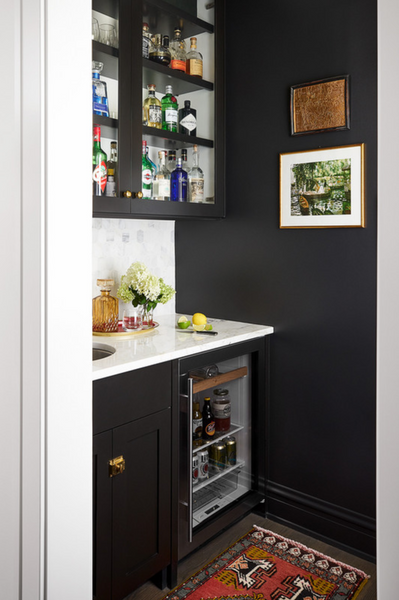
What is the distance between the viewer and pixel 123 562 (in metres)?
1.71

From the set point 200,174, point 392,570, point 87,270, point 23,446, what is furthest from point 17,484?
point 200,174

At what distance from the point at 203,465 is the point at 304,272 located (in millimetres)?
1021

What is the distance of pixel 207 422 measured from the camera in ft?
7.51

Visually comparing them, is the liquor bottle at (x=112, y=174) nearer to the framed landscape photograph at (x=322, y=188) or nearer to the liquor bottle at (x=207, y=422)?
the framed landscape photograph at (x=322, y=188)

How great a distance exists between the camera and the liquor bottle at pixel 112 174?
197 cm

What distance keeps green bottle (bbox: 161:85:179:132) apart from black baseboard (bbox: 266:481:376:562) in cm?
185

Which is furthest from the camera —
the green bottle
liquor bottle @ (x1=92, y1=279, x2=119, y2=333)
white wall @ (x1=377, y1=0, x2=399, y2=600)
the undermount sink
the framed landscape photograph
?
the green bottle

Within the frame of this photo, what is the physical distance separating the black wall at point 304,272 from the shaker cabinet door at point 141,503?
2.50ft

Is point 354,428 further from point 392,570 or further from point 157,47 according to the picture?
point 157,47

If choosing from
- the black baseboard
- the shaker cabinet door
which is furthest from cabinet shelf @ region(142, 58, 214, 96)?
the black baseboard

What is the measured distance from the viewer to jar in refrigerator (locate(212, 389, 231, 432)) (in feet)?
7.73

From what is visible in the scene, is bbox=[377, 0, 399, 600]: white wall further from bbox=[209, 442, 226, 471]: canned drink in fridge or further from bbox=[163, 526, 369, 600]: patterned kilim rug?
bbox=[209, 442, 226, 471]: canned drink in fridge

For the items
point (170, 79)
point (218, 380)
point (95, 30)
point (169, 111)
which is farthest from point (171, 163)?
point (218, 380)

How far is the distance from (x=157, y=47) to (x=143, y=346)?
1.36m
